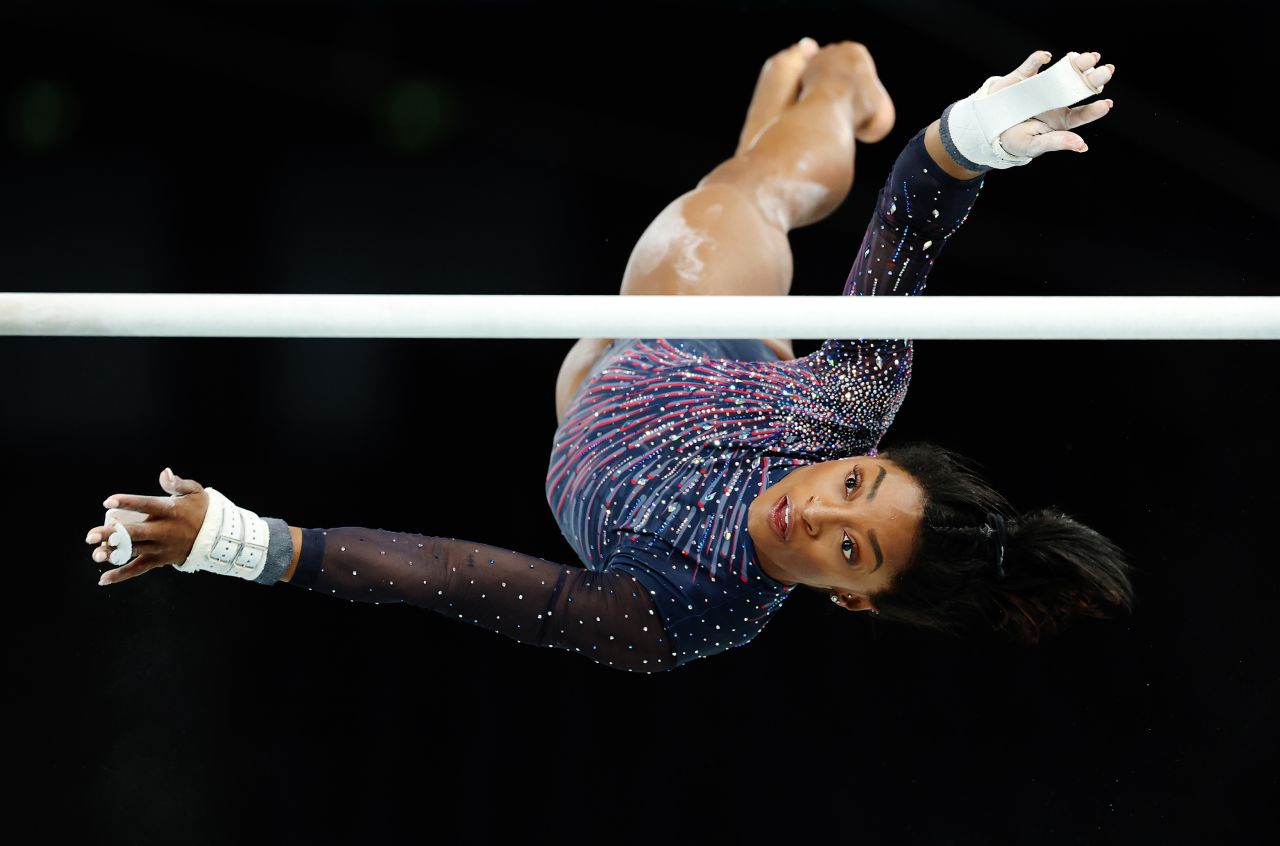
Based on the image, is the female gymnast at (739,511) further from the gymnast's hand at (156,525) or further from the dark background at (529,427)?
the dark background at (529,427)

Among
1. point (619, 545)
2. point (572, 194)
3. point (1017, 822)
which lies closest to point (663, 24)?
point (572, 194)

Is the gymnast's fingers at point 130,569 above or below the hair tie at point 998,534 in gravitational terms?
below

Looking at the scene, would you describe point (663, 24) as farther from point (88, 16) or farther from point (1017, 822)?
point (1017, 822)

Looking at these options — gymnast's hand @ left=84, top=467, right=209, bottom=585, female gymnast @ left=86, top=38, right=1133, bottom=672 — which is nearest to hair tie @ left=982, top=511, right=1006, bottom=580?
female gymnast @ left=86, top=38, right=1133, bottom=672

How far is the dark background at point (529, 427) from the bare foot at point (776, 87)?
0.42ft

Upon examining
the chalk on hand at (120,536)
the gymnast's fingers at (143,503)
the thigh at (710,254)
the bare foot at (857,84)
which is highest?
the bare foot at (857,84)

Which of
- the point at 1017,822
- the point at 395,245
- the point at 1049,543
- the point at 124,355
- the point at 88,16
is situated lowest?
the point at 1017,822

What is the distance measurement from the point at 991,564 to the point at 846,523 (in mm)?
152

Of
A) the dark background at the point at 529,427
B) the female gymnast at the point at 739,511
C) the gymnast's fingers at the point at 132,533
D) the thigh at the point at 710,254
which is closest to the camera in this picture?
the gymnast's fingers at the point at 132,533

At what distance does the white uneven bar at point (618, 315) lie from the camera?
1.03m

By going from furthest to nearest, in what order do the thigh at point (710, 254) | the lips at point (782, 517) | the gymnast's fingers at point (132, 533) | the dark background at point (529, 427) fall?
1. the dark background at point (529, 427)
2. the thigh at point (710, 254)
3. the lips at point (782, 517)
4. the gymnast's fingers at point (132, 533)

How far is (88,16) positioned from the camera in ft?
6.45

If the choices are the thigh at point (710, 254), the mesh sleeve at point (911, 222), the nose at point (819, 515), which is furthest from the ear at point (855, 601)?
the thigh at point (710, 254)

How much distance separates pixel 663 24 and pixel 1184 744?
135 cm
